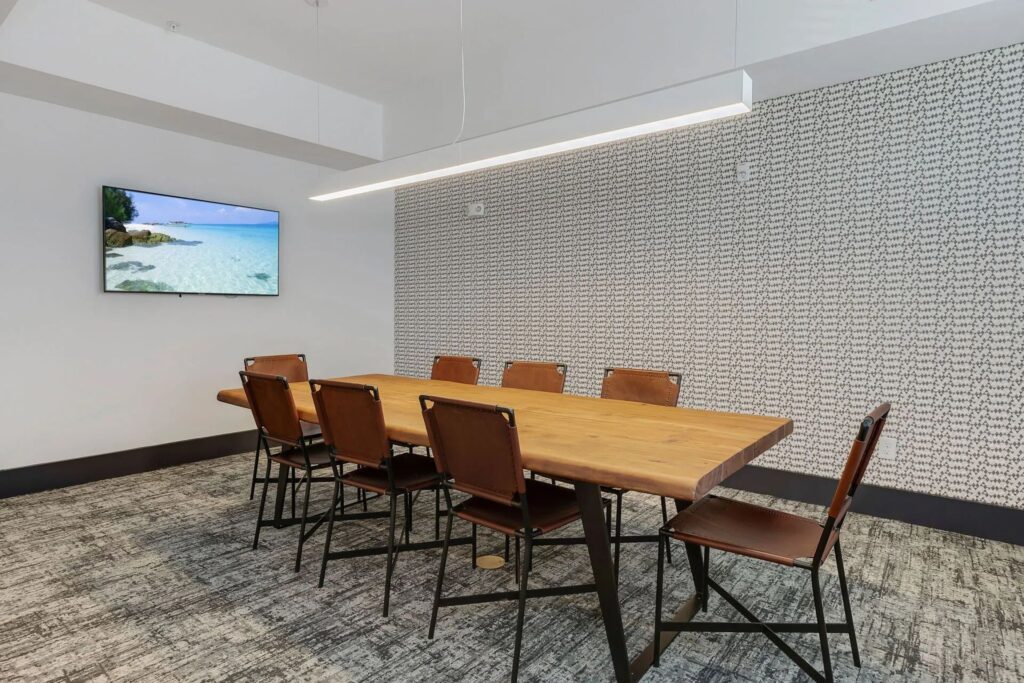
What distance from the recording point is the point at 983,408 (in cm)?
298

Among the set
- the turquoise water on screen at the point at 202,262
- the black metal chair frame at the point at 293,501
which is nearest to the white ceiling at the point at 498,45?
the turquoise water on screen at the point at 202,262

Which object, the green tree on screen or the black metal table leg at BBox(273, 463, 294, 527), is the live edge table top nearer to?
the black metal table leg at BBox(273, 463, 294, 527)

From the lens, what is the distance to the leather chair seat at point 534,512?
1.93 m

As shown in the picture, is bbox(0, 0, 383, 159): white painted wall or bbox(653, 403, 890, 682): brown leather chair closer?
bbox(653, 403, 890, 682): brown leather chair

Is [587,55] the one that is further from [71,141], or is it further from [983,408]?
[71,141]

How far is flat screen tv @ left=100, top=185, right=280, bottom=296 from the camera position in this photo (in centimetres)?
392

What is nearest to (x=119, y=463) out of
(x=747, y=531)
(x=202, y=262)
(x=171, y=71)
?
(x=202, y=262)

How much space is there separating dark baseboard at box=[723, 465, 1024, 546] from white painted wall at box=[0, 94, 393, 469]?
3.78 metres

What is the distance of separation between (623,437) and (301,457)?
1.71 metres

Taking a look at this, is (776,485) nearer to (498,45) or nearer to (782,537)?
(782,537)

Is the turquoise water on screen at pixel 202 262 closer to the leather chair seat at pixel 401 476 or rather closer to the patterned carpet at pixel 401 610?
the patterned carpet at pixel 401 610

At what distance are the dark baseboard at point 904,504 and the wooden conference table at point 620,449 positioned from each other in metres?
1.49

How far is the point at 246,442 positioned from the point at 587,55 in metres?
3.95

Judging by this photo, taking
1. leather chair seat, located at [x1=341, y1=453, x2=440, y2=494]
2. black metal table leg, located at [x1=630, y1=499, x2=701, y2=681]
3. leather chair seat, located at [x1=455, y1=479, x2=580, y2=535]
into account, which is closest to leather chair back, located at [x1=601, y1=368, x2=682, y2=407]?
black metal table leg, located at [x1=630, y1=499, x2=701, y2=681]
